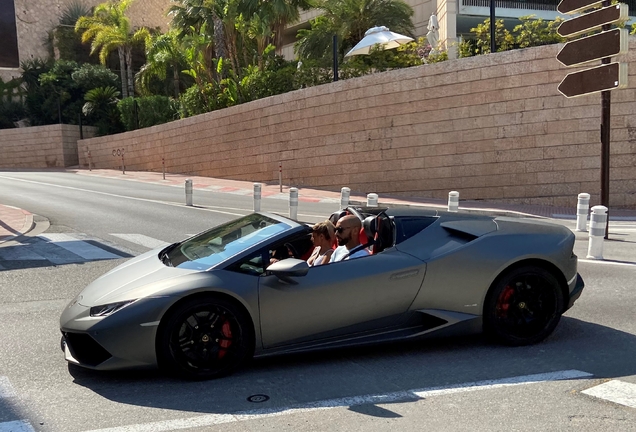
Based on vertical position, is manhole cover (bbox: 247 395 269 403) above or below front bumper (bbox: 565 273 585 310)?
below

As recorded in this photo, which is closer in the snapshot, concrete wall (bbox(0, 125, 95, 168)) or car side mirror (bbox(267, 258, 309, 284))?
car side mirror (bbox(267, 258, 309, 284))

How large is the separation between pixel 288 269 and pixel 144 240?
8084mm

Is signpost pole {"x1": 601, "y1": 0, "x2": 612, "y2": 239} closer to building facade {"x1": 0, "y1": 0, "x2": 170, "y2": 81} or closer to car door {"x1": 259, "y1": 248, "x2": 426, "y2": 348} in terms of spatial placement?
car door {"x1": 259, "y1": 248, "x2": 426, "y2": 348}

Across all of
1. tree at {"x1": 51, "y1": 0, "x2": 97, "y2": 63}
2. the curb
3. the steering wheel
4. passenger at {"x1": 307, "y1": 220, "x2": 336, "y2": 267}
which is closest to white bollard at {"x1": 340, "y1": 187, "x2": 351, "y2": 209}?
the curb

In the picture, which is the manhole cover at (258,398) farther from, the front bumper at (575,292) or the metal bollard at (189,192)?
the metal bollard at (189,192)

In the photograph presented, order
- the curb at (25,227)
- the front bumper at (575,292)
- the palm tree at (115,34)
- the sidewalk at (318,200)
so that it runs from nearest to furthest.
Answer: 1. the front bumper at (575,292)
2. the curb at (25,227)
3. the sidewalk at (318,200)
4. the palm tree at (115,34)

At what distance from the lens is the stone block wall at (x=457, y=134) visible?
18922 mm

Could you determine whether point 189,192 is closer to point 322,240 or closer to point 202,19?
point 322,240

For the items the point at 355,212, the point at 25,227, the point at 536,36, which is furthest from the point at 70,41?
the point at 355,212

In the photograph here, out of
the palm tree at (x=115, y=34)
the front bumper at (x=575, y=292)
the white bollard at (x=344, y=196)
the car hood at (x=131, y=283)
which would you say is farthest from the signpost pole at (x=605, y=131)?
the palm tree at (x=115, y=34)

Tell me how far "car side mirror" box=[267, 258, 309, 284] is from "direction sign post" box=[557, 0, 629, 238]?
9.09 metres

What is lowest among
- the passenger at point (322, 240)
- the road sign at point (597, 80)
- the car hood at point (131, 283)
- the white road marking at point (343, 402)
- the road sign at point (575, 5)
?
the white road marking at point (343, 402)

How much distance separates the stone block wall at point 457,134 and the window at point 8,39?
36.7 ft

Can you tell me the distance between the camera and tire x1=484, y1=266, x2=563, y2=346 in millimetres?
5613
